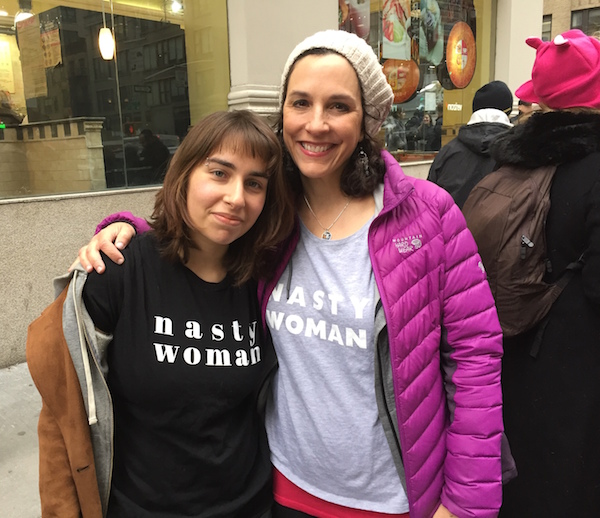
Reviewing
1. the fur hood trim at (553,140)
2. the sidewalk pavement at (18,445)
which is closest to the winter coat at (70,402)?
the sidewalk pavement at (18,445)

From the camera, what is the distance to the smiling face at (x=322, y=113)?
1.66 m

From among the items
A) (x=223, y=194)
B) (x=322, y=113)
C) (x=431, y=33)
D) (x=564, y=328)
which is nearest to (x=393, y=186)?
(x=322, y=113)

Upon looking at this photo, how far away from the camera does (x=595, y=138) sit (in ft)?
7.27

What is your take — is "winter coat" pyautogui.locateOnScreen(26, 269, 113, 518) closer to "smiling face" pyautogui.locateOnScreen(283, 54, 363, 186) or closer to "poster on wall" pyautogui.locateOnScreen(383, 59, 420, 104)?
"smiling face" pyautogui.locateOnScreen(283, 54, 363, 186)

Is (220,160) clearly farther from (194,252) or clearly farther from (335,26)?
(335,26)

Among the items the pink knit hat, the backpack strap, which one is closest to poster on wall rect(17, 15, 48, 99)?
the pink knit hat

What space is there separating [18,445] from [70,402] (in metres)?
2.58

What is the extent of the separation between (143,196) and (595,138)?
15.3 ft

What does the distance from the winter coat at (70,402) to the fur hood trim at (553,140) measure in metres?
1.89

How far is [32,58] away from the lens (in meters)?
5.46

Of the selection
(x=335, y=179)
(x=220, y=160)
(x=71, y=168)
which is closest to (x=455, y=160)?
(x=335, y=179)

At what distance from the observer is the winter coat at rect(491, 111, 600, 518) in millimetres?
2176

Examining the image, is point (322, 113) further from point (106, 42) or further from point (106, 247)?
point (106, 42)

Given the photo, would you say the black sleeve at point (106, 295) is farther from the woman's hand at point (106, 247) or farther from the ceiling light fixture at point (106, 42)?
the ceiling light fixture at point (106, 42)
